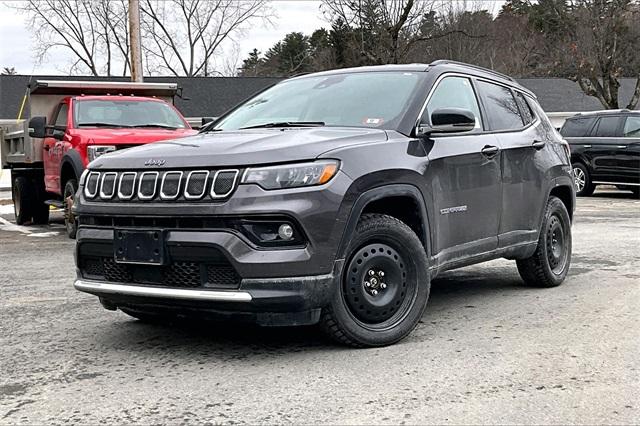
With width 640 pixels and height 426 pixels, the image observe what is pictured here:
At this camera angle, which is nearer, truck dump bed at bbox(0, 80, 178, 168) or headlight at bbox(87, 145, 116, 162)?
headlight at bbox(87, 145, 116, 162)

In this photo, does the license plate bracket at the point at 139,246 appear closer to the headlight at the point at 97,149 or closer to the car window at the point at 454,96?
the car window at the point at 454,96

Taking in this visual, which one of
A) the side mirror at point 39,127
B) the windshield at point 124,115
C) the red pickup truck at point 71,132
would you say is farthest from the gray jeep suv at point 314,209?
the side mirror at point 39,127

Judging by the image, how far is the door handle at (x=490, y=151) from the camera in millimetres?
5855

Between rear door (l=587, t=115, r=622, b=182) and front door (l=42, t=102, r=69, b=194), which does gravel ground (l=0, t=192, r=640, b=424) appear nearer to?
front door (l=42, t=102, r=69, b=194)

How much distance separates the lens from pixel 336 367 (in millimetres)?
4441

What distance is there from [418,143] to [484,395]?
6.07 ft

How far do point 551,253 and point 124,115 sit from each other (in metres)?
6.91

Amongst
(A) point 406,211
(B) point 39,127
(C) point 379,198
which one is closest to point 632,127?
(B) point 39,127

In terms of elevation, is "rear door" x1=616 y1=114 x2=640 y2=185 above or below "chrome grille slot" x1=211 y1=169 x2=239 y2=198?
below

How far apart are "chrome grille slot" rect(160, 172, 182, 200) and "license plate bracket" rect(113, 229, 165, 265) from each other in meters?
0.21

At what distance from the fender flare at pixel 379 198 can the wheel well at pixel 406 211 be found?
0.7 inches

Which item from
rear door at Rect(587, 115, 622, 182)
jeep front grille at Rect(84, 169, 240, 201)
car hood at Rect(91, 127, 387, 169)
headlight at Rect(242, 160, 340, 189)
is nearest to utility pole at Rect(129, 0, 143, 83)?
rear door at Rect(587, 115, 622, 182)

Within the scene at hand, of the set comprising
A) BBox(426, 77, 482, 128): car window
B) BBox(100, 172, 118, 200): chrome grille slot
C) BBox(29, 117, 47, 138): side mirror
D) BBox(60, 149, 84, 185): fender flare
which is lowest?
BBox(60, 149, 84, 185): fender flare

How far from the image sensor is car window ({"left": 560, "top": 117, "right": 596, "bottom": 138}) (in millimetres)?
18047
